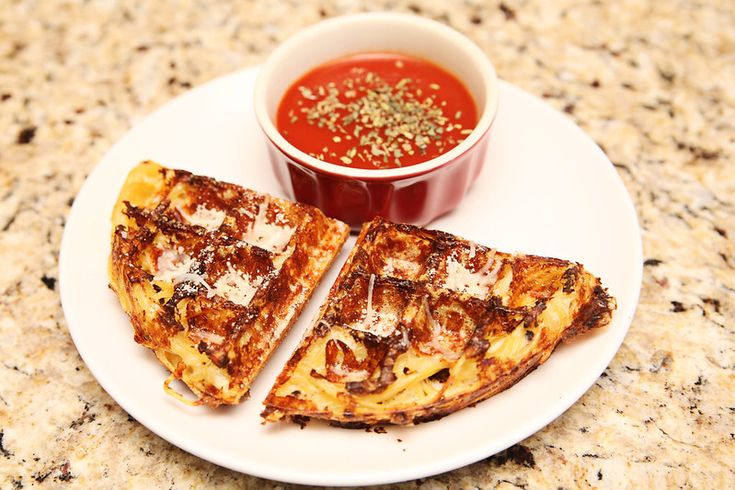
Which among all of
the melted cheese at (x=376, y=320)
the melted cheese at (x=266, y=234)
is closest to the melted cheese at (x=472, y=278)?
the melted cheese at (x=376, y=320)

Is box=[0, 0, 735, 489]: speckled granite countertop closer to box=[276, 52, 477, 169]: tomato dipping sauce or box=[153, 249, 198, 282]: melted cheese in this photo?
box=[153, 249, 198, 282]: melted cheese

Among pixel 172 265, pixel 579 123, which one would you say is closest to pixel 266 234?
pixel 172 265


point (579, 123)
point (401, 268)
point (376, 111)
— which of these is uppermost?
point (376, 111)

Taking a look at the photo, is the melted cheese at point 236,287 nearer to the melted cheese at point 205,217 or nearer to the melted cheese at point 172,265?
the melted cheese at point 172,265

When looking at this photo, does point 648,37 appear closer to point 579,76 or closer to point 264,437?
point 579,76

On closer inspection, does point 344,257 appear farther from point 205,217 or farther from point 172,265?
point 172,265

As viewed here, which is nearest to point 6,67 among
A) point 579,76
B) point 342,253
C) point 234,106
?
point 234,106

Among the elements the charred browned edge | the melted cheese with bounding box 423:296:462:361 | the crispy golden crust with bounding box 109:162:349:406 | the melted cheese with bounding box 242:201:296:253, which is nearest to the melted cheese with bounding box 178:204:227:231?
the crispy golden crust with bounding box 109:162:349:406
